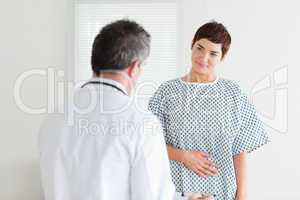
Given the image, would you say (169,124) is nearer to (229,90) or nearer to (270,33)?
(229,90)

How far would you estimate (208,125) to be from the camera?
6.37ft

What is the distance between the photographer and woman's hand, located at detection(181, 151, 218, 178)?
1.92m

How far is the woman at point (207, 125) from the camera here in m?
1.94

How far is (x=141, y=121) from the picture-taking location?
1.34 meters

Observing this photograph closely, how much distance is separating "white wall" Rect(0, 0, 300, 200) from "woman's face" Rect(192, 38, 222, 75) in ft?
2.74

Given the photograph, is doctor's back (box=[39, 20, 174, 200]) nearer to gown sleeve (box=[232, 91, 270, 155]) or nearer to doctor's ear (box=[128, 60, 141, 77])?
doctor's ear (box=[128, 60, 141, 77])

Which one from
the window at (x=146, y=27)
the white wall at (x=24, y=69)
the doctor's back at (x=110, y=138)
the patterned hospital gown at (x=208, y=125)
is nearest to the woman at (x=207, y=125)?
the patterned hospital gown at (x=208, y=125)

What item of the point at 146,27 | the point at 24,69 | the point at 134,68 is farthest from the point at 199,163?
the point at 24,69

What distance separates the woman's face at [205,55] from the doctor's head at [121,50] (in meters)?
0.60

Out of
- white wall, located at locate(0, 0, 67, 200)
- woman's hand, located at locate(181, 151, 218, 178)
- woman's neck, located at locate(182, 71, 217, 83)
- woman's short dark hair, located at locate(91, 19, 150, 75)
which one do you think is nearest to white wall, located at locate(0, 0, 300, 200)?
white wall, located at locate(0, 0, 67, 200)

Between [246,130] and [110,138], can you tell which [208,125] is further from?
[110,138]

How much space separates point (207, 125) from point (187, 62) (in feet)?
3.08

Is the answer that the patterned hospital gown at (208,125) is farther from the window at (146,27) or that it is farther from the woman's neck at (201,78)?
the window at (146,27)

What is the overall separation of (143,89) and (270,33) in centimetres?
83
